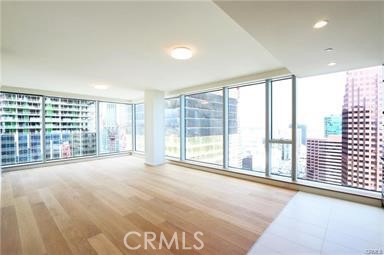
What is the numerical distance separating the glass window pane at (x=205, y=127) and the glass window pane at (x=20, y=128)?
4.97 metres

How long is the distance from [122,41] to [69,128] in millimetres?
5562

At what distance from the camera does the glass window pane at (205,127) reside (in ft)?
17.1

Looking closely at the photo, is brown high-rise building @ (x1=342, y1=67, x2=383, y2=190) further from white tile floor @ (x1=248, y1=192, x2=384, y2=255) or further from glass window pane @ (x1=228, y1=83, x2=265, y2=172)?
glass window pane @ (x1=228, y1=83, x2=265, y2=172)

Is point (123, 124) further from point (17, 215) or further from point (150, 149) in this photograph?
point (17, 215)

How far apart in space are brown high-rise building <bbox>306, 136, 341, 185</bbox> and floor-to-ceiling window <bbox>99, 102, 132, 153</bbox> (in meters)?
6.96

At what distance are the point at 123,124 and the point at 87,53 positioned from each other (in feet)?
18.1

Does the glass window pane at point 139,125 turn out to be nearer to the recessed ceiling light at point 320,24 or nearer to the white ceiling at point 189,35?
the white ceiling at point 189,35

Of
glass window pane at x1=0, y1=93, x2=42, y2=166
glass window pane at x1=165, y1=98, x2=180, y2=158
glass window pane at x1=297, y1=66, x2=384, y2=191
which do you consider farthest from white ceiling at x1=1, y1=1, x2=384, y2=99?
glass window pane at x1=165, y1=98, x2=180, y2=158

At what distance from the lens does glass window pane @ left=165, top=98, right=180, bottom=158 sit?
6324mm

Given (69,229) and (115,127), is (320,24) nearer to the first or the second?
(69,229)

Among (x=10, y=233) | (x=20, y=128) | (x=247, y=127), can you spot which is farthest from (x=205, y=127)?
(x=20, y=128)

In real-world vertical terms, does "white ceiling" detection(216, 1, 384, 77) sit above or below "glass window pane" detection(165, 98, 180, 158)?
above

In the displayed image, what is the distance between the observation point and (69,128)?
6555mm

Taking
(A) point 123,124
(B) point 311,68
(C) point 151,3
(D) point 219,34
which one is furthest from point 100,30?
(A) point 123,124
